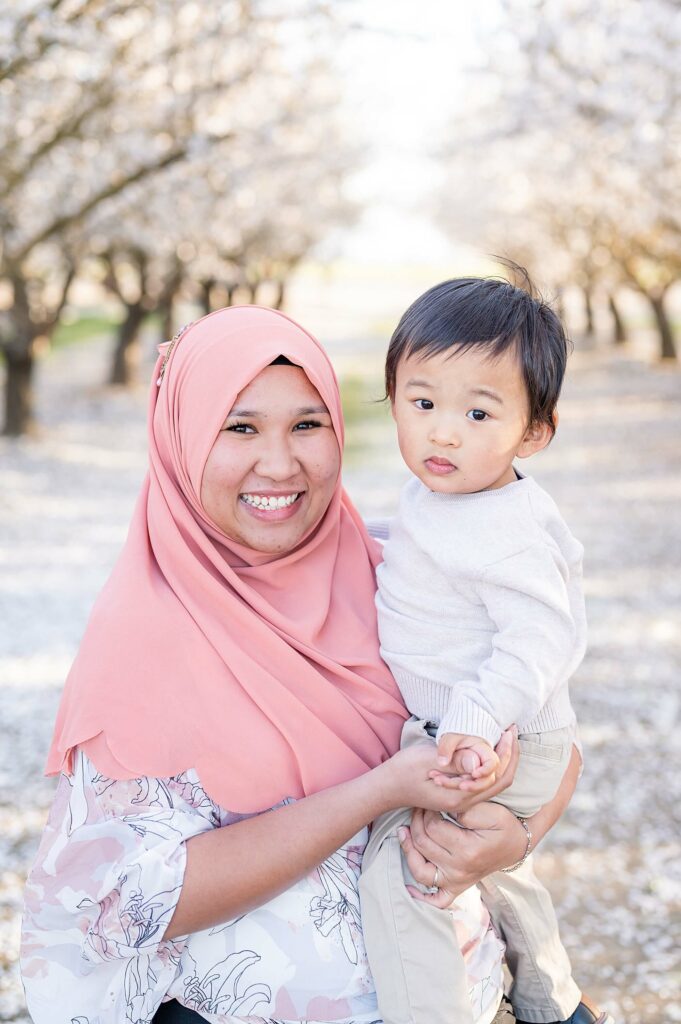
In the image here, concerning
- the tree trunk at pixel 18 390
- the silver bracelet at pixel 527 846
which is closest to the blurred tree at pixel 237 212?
the tree trunk at pixel 18 390

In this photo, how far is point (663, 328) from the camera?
74.8 ft

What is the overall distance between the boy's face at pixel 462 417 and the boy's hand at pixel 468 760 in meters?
0.46

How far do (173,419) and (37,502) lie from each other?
9.56 m

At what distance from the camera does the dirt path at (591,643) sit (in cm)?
388

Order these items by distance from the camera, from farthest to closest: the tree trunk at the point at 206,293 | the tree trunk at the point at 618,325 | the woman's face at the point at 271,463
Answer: the tree trunk at the point at 618,325 → the tree trunk at the point at 206,293 → the woman's face at the point at 271,463

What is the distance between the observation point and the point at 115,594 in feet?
6.24

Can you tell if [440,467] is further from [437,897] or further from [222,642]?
[437,897]

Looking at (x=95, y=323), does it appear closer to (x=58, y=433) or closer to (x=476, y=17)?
(x=58, y=433)

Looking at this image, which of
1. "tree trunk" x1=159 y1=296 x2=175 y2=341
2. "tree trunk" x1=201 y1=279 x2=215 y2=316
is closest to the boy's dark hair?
"tree trunk" x1=159 y1=296 x2=175 y2=341

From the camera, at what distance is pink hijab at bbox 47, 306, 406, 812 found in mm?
1789

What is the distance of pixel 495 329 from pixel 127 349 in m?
18.8

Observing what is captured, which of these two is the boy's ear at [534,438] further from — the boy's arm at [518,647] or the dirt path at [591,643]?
the dirt path at [591,643]

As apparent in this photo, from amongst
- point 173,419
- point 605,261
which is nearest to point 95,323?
point 605,261

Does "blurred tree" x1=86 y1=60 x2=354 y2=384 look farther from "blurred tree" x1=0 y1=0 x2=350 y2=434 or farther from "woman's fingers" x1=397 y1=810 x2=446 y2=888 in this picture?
"woman's fingers" x1=397 y1=810 x2=446 y2=888
